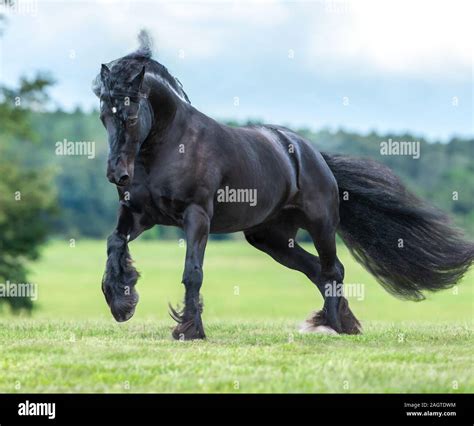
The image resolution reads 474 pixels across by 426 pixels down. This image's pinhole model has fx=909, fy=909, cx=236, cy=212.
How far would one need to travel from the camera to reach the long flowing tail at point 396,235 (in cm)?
1151

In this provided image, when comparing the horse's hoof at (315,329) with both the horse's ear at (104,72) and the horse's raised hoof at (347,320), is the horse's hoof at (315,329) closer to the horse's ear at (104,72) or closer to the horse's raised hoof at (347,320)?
the horse's raised hoof at (347,320)

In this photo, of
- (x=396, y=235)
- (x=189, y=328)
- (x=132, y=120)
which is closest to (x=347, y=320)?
(x=396, y=235)

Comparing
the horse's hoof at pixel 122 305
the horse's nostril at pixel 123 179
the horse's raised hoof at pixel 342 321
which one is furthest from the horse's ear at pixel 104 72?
the horse's raised hoof at pixel 342 321

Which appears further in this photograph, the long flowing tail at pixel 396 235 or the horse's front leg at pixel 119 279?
the long flowing tail at pixel 396 235

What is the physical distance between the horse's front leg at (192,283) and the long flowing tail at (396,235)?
10.7 ft

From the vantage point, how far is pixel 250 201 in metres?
9.76

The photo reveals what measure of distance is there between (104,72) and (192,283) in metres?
2.19

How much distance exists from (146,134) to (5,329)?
3.25 m

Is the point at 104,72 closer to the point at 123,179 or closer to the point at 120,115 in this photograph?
the point at 120,115

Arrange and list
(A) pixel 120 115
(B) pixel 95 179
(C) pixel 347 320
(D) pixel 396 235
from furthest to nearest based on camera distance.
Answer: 1. (B) pixel 95 179
2. (D) pixel 396 235
3. (C) pixel 347 320
4. (A) pixel 120 115

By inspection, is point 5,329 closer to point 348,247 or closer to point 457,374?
point 348,247

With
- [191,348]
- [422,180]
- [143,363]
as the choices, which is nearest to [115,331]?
[191,348]

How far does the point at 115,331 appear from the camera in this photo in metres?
10.1
